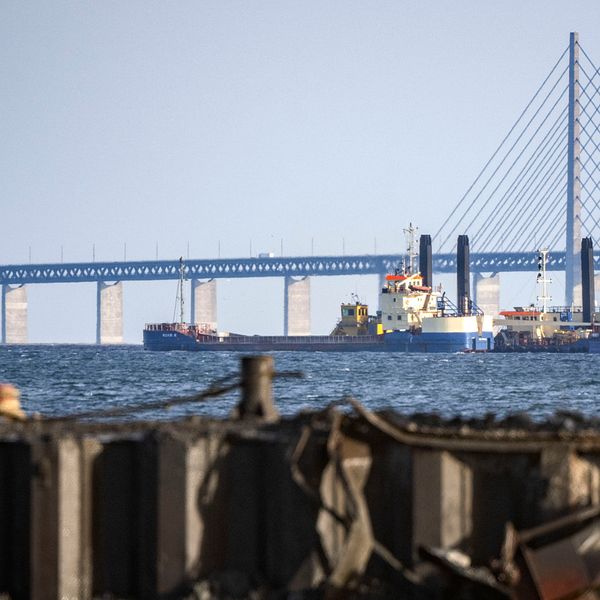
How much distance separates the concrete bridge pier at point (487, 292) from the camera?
528 ft

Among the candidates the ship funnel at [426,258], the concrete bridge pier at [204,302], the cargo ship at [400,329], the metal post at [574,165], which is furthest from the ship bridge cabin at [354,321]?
the concrete bridge pier at [204,302]

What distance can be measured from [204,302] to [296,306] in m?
11.6

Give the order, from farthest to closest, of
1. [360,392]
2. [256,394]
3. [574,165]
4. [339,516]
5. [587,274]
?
[574,165] < [587,274] < [360,392] < [256,394] < [339,516]

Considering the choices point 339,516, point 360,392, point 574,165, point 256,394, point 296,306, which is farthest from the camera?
point 296,306

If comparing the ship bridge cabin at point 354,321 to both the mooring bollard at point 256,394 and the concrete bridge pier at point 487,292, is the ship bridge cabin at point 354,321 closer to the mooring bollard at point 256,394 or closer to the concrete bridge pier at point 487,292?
the concrete bridge pier at point 487,292

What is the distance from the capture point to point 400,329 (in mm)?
118500

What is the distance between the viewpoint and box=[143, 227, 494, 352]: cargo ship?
118438 mm

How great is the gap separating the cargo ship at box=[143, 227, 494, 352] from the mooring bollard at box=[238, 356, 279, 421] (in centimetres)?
10925

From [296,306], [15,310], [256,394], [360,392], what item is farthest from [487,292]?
[256,394]

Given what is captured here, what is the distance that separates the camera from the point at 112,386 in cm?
4853

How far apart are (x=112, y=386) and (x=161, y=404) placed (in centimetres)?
3976

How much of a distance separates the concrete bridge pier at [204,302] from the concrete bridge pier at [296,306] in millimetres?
8365

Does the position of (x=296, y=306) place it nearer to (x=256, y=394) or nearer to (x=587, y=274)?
(x=587, y=274)

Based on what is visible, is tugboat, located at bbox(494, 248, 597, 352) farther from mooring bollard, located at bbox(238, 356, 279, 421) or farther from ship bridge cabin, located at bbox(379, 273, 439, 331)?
mooring bollard, located at bbox(238, 356, 279, 421)
